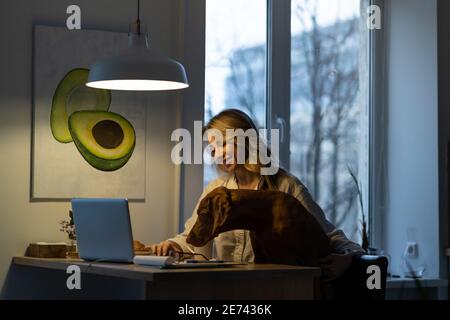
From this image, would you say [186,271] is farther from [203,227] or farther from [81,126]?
[81,126]

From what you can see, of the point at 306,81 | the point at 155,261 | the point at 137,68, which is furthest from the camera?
the point at 306,81

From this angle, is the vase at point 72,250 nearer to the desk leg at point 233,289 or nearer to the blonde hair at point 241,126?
the blonde hair at point 241,126

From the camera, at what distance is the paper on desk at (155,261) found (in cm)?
287

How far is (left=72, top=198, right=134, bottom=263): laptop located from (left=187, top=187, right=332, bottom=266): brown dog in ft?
0.86

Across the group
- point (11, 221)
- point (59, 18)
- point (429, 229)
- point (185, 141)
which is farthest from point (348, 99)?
point (11, 221)

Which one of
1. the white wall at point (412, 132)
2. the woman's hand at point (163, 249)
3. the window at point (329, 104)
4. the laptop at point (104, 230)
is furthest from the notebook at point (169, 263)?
the white wall at point (412, 132)

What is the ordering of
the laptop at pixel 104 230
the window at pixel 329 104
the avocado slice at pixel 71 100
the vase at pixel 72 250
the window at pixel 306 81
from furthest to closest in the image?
the window at pixel 329 104, the window at pixel 306 81, the avocado slice at pixel 71 100, the vase at pixel 72 250, the laptop at pixel 104 230

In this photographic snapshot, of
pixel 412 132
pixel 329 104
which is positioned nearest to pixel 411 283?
pixel 412 132

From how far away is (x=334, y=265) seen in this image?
3.26 m

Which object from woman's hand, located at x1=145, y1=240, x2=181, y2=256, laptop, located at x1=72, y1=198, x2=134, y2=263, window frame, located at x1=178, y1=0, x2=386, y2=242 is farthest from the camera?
window frame, located at x1=178, y1=0, x2=386, y2=242

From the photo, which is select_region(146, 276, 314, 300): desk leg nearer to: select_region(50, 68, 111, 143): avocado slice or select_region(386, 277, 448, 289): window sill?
select_region(50, 68, 111, 143): avocado slice

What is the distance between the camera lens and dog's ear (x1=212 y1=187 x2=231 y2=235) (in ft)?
10.5

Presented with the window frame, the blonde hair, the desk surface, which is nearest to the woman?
the blonde hair

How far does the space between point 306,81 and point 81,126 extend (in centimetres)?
144
